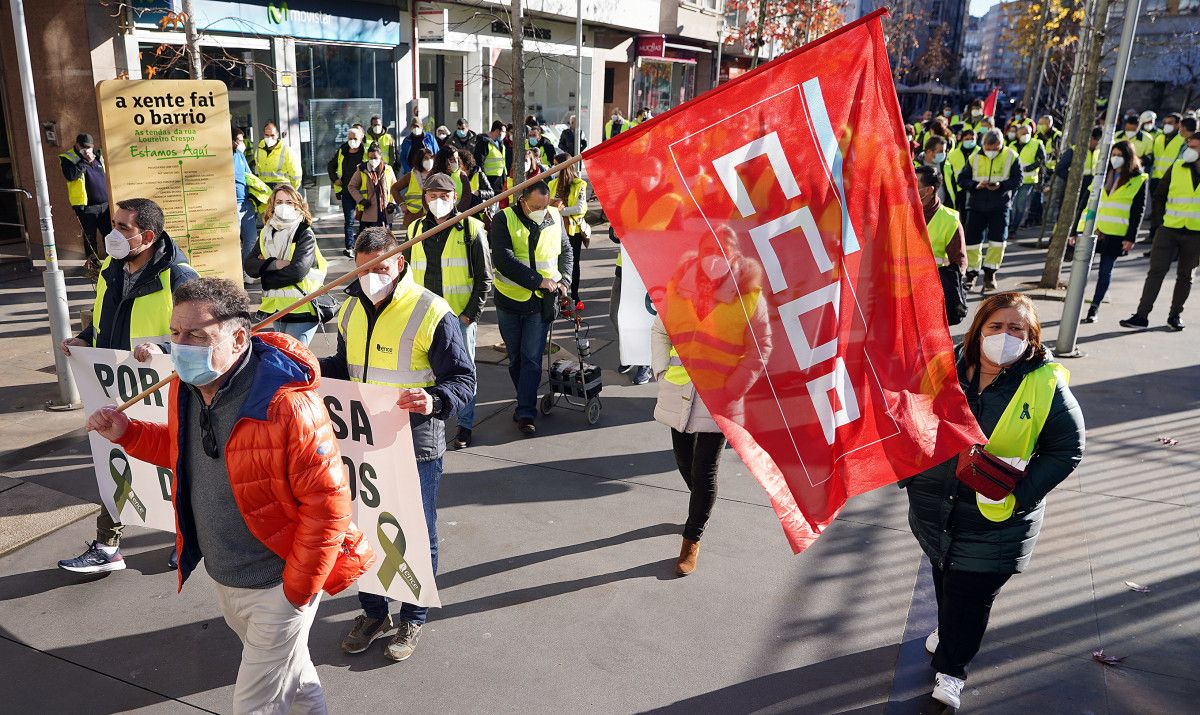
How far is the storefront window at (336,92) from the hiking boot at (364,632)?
13444mm

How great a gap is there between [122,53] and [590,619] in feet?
38.0

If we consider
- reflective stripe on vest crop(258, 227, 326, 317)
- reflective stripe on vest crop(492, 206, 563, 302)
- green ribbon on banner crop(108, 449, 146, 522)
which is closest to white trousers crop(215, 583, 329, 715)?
green ribbon on banner crop(108, 449, 146, 522)

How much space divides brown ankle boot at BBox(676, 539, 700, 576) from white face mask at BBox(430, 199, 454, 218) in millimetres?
2960

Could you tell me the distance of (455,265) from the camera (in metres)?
6.64

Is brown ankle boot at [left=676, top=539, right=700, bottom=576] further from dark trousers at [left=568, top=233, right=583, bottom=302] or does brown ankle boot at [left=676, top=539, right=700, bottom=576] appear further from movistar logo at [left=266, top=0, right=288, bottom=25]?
movistar logo at [left=266, top=0, right=288, bottom=25]

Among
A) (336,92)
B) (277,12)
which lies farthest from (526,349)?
(336,92)

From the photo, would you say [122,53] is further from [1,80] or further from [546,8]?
[546,8]

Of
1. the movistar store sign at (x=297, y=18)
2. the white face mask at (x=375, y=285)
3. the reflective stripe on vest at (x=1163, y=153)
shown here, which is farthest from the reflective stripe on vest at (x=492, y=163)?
the white face mask at (x=375, y=285)

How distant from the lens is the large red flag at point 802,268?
9.55 feet

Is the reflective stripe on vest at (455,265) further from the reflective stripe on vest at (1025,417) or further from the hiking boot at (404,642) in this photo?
the reflective stripe on vest at (1025,417)

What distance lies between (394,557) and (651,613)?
142cm

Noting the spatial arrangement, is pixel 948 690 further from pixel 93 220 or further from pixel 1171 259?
pixel 93 220

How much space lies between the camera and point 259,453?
2.83m

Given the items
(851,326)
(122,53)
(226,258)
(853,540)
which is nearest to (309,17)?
(122,53)
